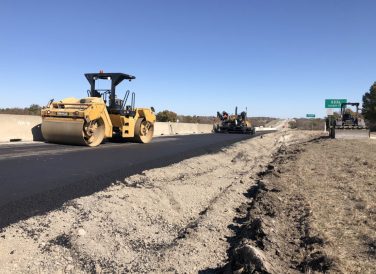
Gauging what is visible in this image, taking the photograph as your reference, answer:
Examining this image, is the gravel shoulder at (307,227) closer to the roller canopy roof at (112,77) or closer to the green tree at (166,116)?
the roller canopy roof at (112,77)

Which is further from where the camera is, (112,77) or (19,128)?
(112,77)

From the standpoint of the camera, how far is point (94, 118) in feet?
50.6

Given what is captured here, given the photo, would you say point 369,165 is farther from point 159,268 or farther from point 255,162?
point 159,268

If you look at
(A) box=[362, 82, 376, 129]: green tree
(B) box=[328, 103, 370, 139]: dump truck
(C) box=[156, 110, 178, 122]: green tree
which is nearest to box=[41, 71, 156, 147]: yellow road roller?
(B) box=[328, 103, 370, 139]: dump truck

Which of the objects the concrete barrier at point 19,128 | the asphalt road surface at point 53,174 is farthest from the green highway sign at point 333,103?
the asphalt road surface at point 53,174

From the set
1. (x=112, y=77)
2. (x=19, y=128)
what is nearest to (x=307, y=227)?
(x=112, y=77)

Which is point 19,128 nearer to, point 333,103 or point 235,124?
point 235,124

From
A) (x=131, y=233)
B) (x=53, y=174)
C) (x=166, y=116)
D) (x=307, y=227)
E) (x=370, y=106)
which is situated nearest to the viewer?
(x=131, y=233)

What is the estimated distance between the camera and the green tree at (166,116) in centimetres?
6400

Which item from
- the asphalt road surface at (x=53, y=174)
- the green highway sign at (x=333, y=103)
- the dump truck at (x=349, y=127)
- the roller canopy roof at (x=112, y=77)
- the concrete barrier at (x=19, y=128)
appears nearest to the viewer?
the asphalt road surface at (x=53, y=174)

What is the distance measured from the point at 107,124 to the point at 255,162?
19.3 ft

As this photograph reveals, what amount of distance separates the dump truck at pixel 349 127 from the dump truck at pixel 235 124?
9411 mm

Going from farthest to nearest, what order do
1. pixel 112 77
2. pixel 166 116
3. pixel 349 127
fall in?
pixel 166 116 < pixel 349 127 < pixel 112 77

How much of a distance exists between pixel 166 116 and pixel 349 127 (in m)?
36.2
